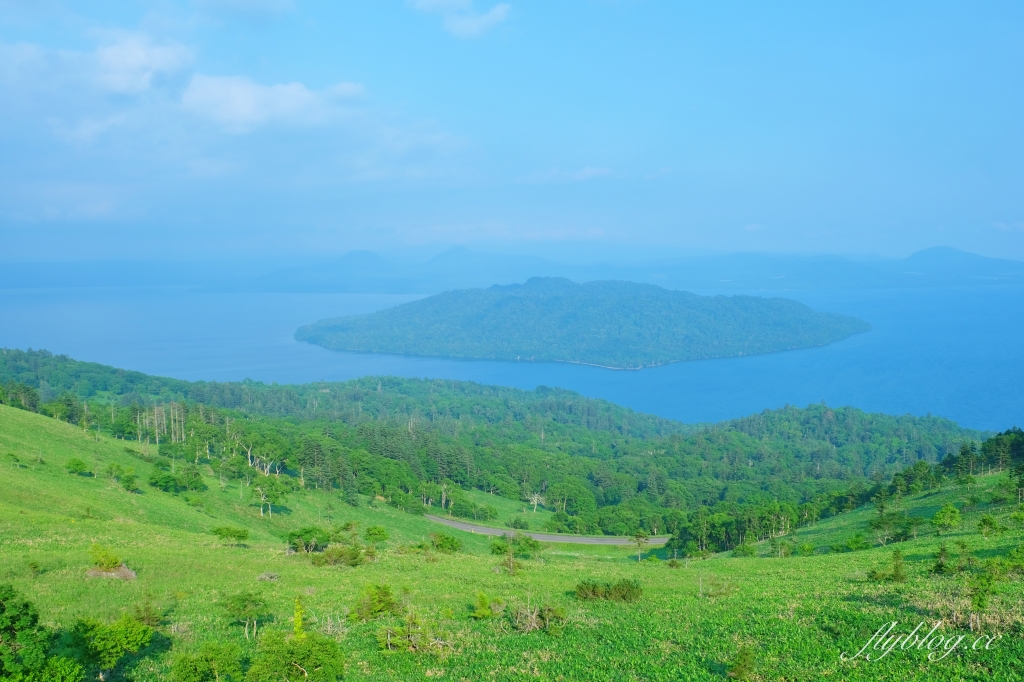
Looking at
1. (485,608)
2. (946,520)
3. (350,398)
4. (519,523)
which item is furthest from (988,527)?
(350,398)

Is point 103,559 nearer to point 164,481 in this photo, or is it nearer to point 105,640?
point 105,640

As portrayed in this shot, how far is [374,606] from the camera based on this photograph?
19766mm

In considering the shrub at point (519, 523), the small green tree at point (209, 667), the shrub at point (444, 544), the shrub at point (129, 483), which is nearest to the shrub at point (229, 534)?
the shrub at point (444, 544)

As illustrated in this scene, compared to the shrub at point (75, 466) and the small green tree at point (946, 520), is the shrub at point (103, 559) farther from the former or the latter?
the small green tree at point (946, 520)

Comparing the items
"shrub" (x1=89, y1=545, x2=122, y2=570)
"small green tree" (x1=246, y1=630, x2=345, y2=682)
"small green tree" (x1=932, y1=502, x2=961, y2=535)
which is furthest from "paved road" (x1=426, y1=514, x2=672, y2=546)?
"small green tree" (x1=246, y1=630, x2=345, y2=682)

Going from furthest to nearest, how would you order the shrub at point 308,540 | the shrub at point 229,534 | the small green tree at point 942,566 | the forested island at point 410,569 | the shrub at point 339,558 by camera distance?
the shrub at point 229,534, the shrub at point 308,540, the shrub at point 339,558, the small green tree at point 942,566, the forested island at point 410,569

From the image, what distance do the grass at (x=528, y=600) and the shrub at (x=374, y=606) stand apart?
63 cm

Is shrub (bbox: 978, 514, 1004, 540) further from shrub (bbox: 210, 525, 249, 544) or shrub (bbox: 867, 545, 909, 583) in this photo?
shrub (bbox: 210, 525, 249, 544)

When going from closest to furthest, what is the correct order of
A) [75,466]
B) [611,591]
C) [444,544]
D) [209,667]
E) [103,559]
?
[209,667] < [611,591] < [103,559] < [444,544] < [75,466]

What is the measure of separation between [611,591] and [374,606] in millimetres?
7948

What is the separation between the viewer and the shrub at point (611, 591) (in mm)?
20938

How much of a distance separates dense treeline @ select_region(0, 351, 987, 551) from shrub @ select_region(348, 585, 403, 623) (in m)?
37.5

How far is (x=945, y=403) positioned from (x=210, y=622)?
222 metres

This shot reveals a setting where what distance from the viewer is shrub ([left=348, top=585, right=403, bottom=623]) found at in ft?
64.5
